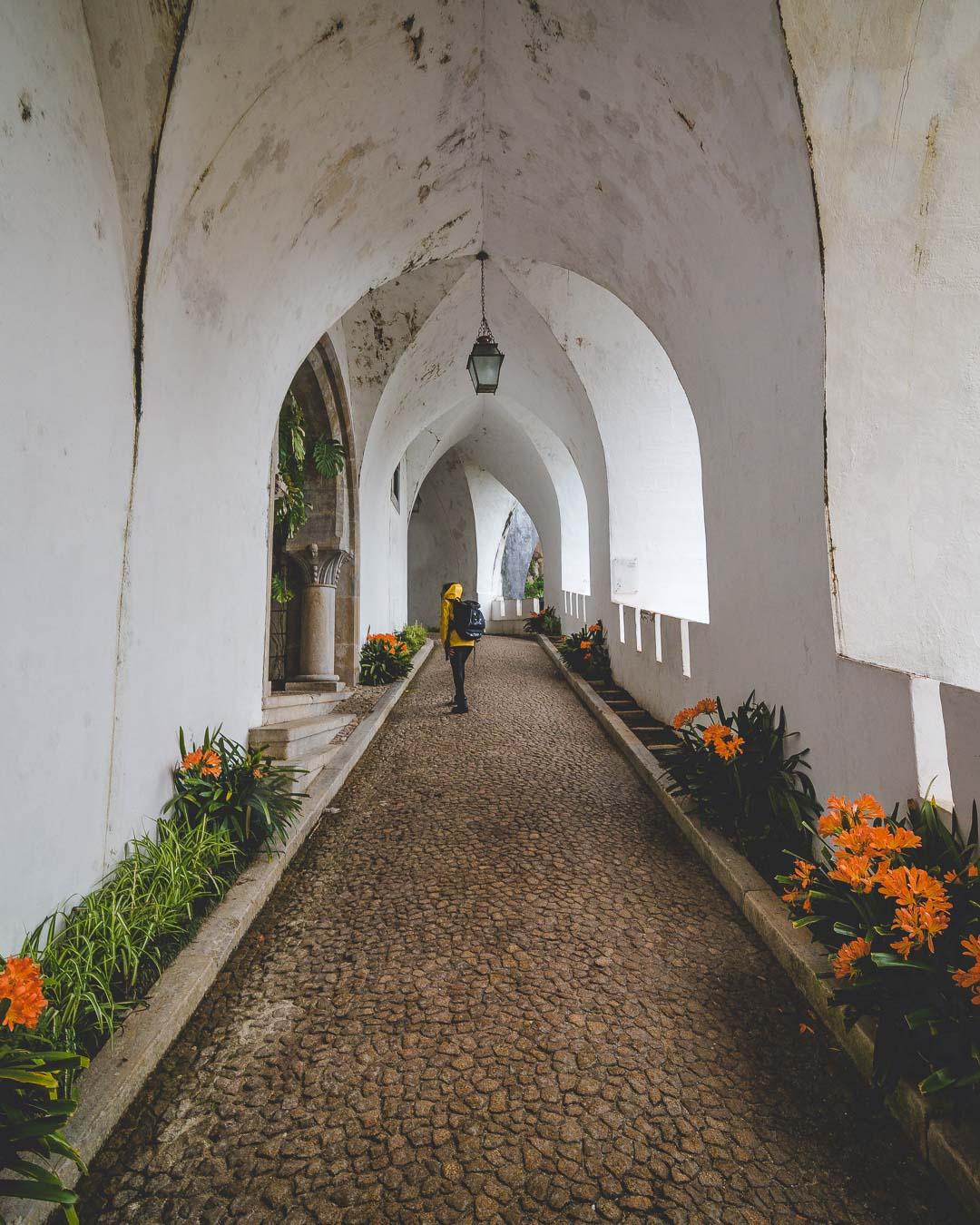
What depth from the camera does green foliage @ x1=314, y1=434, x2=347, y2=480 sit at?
25.5 feet

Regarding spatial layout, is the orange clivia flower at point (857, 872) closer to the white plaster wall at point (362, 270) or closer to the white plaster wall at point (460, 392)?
the white plaster wall at point (362, 270)

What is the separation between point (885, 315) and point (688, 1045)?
9.94ft

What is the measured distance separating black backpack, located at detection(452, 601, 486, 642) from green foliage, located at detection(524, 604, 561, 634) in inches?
338

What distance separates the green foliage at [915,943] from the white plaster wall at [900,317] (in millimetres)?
1031

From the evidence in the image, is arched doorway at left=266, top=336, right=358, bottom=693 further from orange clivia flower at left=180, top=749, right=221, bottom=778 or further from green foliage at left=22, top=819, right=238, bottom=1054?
green foliage at left=22, top=819, right=238, bottom=1054

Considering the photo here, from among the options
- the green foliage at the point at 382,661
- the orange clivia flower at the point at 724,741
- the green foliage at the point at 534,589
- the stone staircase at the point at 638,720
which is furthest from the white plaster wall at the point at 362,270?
the green foliage at the point at 534,589

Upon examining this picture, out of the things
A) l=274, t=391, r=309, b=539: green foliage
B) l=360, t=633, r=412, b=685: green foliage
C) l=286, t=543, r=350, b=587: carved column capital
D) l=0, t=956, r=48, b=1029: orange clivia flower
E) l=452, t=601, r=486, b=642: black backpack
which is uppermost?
l=274, t=391, r=309, b=539: green foliage

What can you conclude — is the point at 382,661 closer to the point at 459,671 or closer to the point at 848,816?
the point at 459,671

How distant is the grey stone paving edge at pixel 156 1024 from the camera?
163 cm

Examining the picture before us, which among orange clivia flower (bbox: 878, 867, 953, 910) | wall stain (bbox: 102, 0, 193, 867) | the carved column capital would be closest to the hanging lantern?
the carved column capital

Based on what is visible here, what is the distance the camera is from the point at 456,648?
25.3 ft

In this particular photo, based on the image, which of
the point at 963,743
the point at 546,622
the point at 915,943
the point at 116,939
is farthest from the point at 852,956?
the point at 546,622

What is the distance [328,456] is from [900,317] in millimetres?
6352

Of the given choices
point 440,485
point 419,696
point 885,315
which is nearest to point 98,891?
point 885,315
